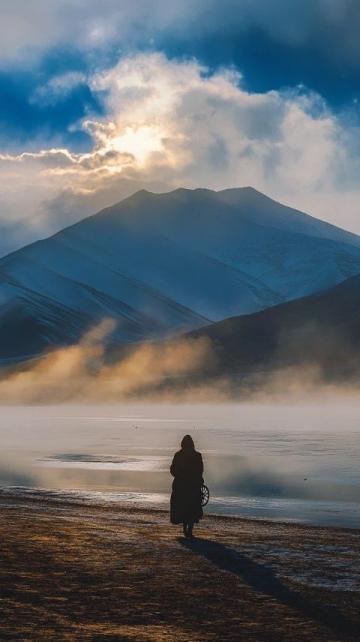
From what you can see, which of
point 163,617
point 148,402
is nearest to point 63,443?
point 163,617

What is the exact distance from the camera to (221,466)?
161ft

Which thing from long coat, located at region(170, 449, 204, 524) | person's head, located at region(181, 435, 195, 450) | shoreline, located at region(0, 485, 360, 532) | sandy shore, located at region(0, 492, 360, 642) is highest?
person's head, located at region(181, 435, 195, 450)

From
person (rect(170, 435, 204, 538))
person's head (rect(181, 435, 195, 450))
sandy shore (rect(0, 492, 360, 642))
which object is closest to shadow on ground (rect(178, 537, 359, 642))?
sandy shore (rect(0, 492, 360, 642))

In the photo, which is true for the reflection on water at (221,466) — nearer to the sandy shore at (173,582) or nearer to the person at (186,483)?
the person at (186,483)

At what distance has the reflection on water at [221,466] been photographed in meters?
34.2

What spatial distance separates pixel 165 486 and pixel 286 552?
1879 centimetres

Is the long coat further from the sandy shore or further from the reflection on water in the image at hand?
the reflection on water

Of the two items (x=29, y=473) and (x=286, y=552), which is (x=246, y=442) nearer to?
(x=29, y=473)

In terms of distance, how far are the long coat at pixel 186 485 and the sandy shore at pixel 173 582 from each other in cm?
63

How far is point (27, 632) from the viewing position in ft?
42.0

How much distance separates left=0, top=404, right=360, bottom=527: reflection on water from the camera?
112 feet

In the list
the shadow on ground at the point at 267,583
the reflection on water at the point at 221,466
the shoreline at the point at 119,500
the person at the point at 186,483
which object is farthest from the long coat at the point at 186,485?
the reflection on water at the point at 221,466

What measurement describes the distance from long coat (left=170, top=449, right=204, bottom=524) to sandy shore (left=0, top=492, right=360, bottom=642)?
2.08 ft

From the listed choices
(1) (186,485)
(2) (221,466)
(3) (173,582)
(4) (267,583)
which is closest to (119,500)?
(1) (186,485)
